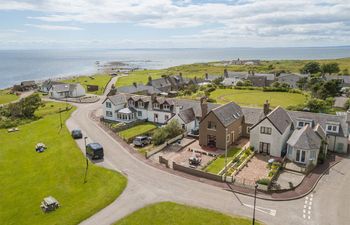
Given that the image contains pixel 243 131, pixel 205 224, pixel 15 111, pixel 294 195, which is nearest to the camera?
pixel 205 224

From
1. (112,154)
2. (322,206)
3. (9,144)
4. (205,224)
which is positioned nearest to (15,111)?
(9,144)

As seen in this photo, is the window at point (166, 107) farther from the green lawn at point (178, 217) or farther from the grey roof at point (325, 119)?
the green lawn at point (178, 217)

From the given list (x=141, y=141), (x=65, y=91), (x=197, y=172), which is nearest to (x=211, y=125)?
(x=141, y=141)

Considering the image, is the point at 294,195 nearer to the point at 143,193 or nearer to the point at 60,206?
the point at 143,193

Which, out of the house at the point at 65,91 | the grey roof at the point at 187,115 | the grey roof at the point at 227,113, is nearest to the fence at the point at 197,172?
the grey roof at the point at 227,113

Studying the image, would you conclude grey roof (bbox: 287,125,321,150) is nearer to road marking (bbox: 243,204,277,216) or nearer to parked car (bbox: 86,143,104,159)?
road marking (bbox: 243,204,277,216)

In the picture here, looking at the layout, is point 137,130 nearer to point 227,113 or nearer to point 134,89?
point 227,113
